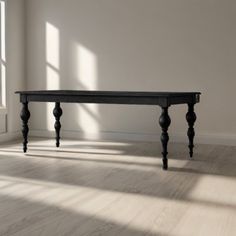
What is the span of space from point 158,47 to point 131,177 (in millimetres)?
2154

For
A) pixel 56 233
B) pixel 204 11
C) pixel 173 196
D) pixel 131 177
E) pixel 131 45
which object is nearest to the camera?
pixel 56 233

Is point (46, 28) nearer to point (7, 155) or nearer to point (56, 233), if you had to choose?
point (7, 155)

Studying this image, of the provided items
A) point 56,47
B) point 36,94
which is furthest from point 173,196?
point 56,47

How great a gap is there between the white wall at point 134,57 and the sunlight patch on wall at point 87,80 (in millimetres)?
12

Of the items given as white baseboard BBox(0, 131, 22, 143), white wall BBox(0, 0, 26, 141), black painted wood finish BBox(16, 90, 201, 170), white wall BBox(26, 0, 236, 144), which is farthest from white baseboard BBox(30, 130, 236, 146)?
black painted wood finish BBox(16, 90, 201, 170)

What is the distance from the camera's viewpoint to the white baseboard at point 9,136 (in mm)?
4852

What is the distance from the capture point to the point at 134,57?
4.79 m

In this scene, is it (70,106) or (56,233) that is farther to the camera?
(70,106)

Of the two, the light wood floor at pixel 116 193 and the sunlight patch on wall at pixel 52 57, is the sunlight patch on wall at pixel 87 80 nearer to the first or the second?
the sunlight patch on wall at pixel 52 57

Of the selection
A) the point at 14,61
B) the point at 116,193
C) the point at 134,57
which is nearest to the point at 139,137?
the point at 134,57

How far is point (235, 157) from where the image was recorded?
3771 mm

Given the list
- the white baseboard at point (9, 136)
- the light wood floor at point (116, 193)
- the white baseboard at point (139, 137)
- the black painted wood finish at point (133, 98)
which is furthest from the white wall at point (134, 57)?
the black painted wood finish at point (133, 98)

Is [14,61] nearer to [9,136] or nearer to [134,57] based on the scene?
[9,136]

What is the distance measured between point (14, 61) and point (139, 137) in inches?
70.2
